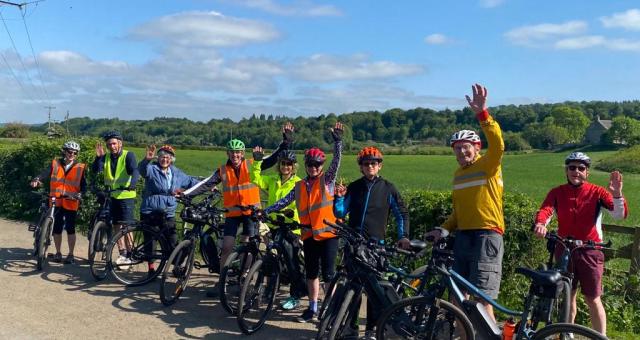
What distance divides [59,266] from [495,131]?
664 cm

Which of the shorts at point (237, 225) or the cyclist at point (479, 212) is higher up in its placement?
the cyclist at point (479, 212)

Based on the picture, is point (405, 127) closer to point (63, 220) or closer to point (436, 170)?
point (436, 170)

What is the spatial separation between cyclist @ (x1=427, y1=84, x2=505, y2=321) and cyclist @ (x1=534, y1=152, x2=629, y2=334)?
0.50 meters

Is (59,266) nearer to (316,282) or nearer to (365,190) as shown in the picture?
(316,282)

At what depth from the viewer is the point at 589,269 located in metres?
4.72

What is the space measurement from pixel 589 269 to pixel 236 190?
392cm

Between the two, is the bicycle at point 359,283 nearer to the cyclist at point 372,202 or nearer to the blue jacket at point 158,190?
the cyclist at point 372,202

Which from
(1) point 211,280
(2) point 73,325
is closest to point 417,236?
(1) point 211,280

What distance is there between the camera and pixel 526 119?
358ft

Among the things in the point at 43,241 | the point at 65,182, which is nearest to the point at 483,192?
the point at 43,241

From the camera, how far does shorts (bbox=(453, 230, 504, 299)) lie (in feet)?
14.5

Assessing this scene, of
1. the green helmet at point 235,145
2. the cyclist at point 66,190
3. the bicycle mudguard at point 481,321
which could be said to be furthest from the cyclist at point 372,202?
the cyclist at point 66,190

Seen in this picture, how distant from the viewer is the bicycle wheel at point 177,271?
6.16m

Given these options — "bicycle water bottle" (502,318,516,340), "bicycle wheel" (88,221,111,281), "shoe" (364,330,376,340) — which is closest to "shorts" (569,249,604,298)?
"bicycle water bottle" (502,318,516,340)
